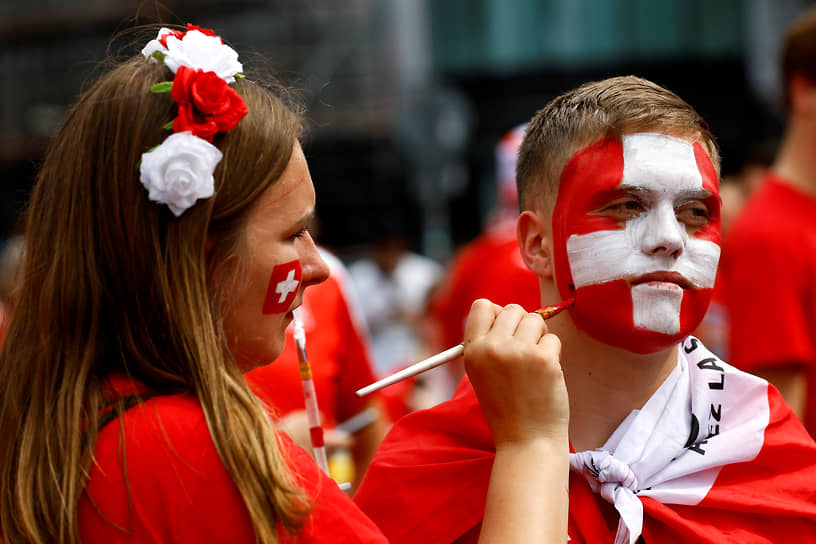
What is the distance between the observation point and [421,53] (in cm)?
1584

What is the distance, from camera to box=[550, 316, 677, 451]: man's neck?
6.74ft

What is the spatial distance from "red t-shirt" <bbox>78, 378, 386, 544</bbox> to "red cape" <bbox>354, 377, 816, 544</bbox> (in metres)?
0.47

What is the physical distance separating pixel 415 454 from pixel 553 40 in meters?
14.6

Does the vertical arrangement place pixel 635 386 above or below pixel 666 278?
below

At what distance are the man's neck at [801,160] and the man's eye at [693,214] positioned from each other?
1292mm

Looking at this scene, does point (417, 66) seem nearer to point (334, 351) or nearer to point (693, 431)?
point (334, 351)

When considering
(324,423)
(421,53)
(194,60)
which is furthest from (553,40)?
(194,60)

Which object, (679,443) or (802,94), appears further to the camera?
(802,94)

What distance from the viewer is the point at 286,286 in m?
1.84

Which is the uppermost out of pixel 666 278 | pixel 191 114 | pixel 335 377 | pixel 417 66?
pixel 191 114

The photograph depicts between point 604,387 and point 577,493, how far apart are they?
0.23 m

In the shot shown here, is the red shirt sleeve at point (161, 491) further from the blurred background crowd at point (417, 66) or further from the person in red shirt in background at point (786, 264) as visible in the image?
the blurred background crowd at point (417, 66)

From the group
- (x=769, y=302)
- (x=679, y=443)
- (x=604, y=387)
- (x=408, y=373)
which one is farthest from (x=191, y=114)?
(x=769, y=302)

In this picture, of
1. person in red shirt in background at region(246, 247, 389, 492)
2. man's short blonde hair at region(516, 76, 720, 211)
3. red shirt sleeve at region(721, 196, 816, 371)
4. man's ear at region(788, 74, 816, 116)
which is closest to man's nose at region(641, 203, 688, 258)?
man's short blonde hair at region(516, 76, 720, 211)
